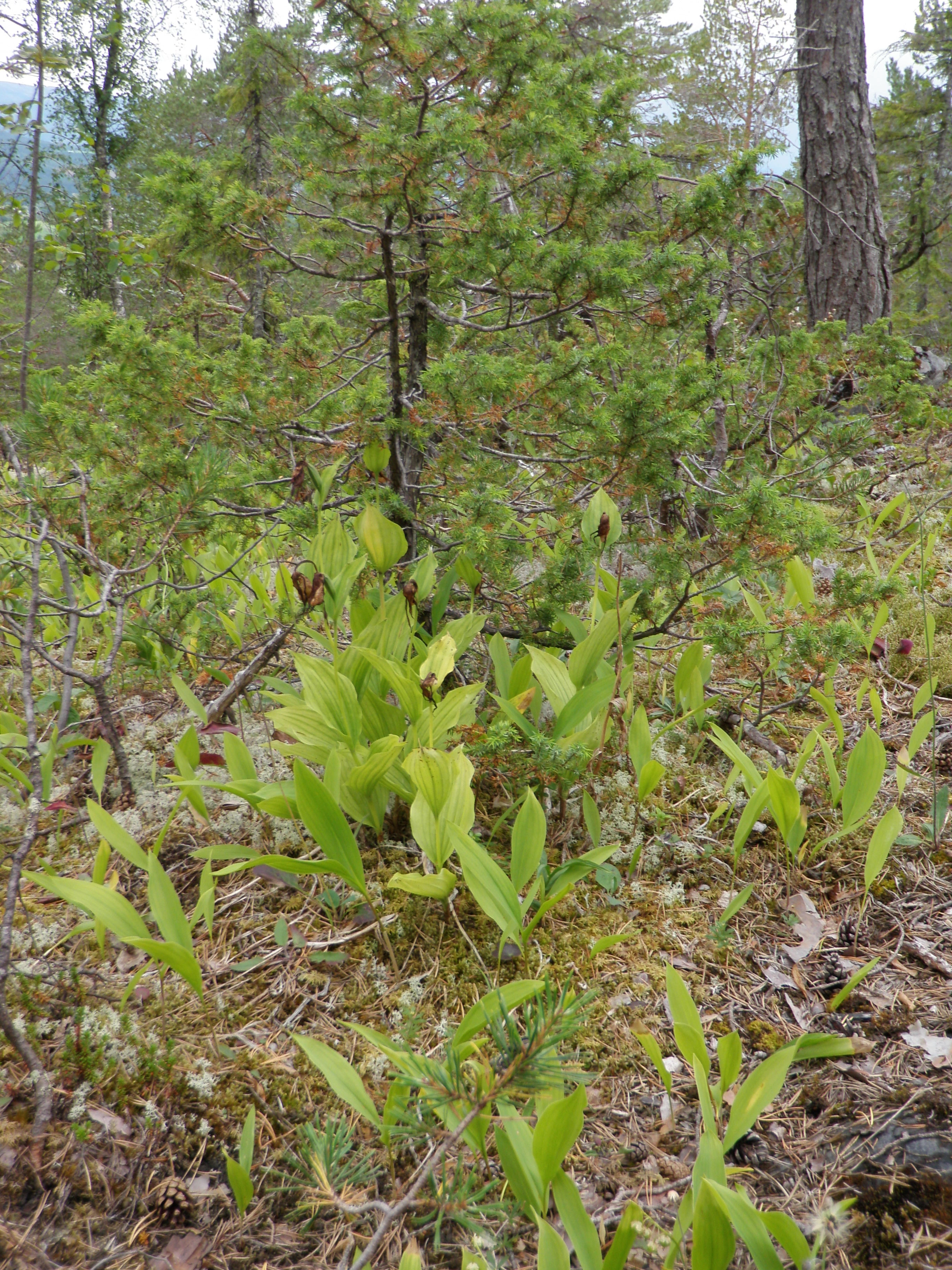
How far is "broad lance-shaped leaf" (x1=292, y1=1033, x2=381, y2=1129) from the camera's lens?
1.35 metres

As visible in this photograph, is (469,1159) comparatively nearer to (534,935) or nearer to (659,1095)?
(659,1095)

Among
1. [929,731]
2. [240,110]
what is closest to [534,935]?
[929,731]

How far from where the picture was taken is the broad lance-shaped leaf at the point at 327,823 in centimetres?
170

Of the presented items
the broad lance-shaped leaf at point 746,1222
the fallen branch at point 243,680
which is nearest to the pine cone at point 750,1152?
the broad lance-shaped leaf at point 746,1222

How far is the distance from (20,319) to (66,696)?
17.1 m

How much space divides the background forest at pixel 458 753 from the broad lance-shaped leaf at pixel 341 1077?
12 mm

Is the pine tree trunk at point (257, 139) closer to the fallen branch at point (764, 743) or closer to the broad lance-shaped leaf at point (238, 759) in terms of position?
the broad lance-shaped leaf at point (238, 759)

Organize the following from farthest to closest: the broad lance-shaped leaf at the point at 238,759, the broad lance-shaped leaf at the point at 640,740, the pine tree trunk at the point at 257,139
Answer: the pine tree trunk at the point at 257,139 < the broad lance-shaped leaf at the point at 640,740 < the broad lance-shaped leaf at the point at 238,759

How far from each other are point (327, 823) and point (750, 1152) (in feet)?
3.53

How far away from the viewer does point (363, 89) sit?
88.7 inches

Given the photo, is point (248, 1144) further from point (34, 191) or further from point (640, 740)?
point (34, 191)

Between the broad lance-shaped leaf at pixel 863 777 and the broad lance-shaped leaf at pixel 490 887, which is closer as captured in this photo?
the broad lance-shaped leaf at pixel 490 887

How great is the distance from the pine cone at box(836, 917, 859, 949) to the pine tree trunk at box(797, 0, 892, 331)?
516 cm

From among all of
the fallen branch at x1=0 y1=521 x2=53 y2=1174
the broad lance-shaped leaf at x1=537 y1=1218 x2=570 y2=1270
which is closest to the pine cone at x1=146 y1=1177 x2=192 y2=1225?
the fallen branch at x1=0 y1=521 x2=53 y2=1174
